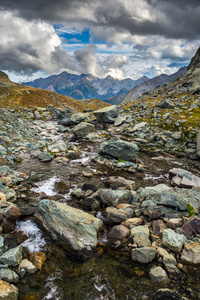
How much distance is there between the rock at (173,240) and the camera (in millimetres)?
9586

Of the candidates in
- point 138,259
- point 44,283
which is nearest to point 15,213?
point 44,283

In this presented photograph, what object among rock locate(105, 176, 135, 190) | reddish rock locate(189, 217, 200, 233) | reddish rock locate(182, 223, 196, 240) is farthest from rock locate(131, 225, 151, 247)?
rock locate(105, 176, 135, 190)

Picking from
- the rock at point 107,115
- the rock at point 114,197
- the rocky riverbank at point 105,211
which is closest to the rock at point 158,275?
the rocky riverbank at point 105,211

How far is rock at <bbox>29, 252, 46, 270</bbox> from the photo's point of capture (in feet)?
29.5

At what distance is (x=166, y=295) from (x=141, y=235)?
139 inches

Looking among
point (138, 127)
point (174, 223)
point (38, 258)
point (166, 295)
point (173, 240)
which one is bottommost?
point (38, 258)

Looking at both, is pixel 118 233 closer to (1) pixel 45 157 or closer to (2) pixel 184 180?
(2) pixel 184 180

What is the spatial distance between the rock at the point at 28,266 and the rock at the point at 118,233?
5183 millimetres

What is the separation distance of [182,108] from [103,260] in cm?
5262

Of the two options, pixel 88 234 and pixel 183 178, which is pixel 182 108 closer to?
pixel 183 178

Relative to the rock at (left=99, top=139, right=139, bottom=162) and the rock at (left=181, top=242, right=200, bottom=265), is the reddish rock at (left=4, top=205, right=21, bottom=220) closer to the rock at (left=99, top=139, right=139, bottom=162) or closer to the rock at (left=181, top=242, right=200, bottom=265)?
the rock at (left=181, top=242, right=200, bottom=265)

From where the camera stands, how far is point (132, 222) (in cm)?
1233

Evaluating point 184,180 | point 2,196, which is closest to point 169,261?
point 184,180

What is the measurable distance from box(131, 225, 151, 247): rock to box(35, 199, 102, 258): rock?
8.72 feet
